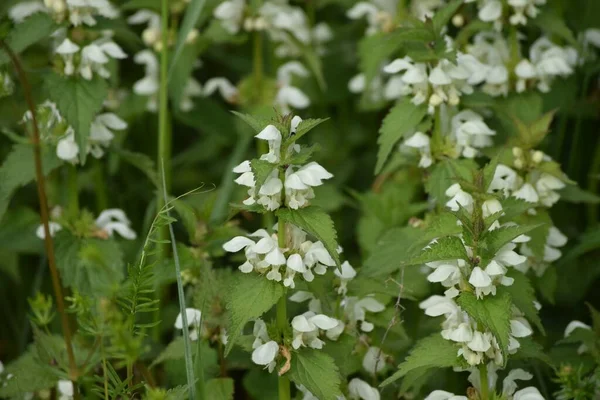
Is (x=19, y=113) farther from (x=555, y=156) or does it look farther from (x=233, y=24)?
(x=555, y=156)

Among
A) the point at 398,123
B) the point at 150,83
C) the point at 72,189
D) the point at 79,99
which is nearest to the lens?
the point at 398,123

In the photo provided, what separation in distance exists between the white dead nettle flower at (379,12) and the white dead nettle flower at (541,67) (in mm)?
826

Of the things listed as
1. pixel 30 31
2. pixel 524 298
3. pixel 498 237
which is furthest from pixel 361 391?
pixel 30 31

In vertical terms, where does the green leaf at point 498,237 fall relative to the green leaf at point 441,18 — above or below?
below

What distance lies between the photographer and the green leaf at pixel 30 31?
324 cm

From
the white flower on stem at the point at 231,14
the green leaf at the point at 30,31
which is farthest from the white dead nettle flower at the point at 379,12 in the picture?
the green leaf at the point at 30,31

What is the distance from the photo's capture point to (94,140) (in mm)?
3447

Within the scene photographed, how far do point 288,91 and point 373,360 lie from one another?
1863mm

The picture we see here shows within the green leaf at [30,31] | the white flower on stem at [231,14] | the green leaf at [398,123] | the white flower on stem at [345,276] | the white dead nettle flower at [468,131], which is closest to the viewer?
the white flower on stem at [345,276]

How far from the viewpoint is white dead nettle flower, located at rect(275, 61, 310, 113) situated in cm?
→ 439

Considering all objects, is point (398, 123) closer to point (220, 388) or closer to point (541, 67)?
point (541, 67)

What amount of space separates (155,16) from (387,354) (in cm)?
237

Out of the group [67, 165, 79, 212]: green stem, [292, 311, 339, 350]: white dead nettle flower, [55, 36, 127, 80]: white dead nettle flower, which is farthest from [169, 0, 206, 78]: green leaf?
[292, 311, 339, 350]: white dead nettle flower

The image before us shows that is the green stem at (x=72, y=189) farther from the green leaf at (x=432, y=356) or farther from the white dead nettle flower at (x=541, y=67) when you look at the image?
the white dead nettle flower at (x=541, y=67)
